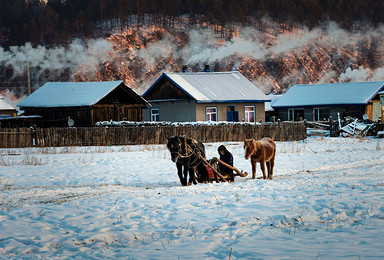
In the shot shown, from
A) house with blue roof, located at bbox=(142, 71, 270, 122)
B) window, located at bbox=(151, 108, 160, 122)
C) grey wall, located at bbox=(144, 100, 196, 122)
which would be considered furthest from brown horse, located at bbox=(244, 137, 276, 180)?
window, located at bbox=(151, 108, 160, 122)

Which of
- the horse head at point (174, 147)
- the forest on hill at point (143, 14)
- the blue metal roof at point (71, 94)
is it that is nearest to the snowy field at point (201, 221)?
the horse head at point (174, 147)

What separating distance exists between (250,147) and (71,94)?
30.5 metres

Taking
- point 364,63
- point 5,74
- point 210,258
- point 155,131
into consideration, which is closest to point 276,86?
point 364,63

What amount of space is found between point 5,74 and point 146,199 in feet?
438

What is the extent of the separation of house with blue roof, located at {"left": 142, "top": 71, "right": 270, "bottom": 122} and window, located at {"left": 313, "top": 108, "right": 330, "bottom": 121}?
1090cm

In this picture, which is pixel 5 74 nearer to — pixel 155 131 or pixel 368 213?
pixel 155 131

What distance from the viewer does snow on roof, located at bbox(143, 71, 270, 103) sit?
41656mm

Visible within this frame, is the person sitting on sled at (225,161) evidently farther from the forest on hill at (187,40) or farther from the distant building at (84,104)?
the forest on hill at (187,40)

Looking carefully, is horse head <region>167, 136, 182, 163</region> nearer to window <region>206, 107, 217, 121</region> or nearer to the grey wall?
the grey wall

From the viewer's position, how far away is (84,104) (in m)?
37.7

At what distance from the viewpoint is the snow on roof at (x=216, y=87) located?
4166 centimetres

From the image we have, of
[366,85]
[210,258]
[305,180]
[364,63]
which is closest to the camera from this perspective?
[210,258]

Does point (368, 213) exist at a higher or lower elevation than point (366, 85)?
lower

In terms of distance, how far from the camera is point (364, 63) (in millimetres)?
153750
